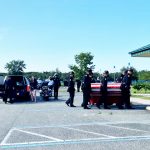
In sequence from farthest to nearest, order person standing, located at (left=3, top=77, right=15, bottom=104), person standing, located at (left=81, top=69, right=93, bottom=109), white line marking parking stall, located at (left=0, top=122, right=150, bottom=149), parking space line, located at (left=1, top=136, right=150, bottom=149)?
person standing, located at (left=3, top=77, right=15, bottom=104), person standing, located at (left=81, top=69, right=93, bottom=109), white line marking parking stall, located at (left=0, top=122, right=150, bottom=149), parking space line, located at (left=1, top=136, right=150, bottom=149)

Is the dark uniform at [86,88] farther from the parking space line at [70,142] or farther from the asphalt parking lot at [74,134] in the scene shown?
the parking space line at [70,142]

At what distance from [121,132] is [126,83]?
900cm

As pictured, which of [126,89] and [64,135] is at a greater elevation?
[126,89]

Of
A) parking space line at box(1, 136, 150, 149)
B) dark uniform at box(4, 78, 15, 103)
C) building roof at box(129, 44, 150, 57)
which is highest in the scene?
building roof at box(129, 44, 150, 57)

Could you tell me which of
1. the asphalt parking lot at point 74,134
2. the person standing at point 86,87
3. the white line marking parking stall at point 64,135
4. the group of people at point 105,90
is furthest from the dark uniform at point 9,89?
the white line marking parking stall at point 64,135

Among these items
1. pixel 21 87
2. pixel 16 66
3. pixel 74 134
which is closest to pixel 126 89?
pixel 21 87

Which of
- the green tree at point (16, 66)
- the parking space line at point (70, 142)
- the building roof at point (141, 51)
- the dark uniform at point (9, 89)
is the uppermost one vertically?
the green tree at point (16, 66)

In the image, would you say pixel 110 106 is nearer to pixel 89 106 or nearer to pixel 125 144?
pixel 89 106

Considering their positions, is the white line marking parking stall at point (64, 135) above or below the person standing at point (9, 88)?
below

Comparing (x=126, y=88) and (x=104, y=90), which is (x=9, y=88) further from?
(x=126, y=88)

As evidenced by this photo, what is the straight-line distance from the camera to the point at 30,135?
10805 mm

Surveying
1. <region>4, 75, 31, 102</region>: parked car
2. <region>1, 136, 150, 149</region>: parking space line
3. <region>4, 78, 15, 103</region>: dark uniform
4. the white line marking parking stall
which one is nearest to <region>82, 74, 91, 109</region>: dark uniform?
<region>4, 78, 15, 103</region>: dark uniform

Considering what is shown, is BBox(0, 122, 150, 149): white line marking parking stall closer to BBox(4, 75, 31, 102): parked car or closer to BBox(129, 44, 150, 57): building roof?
BBox(129, 44, 150, 57): building roof

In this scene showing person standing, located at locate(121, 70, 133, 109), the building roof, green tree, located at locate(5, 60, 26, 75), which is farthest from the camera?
green tree, located at locate(5, 60, 26, 75)
